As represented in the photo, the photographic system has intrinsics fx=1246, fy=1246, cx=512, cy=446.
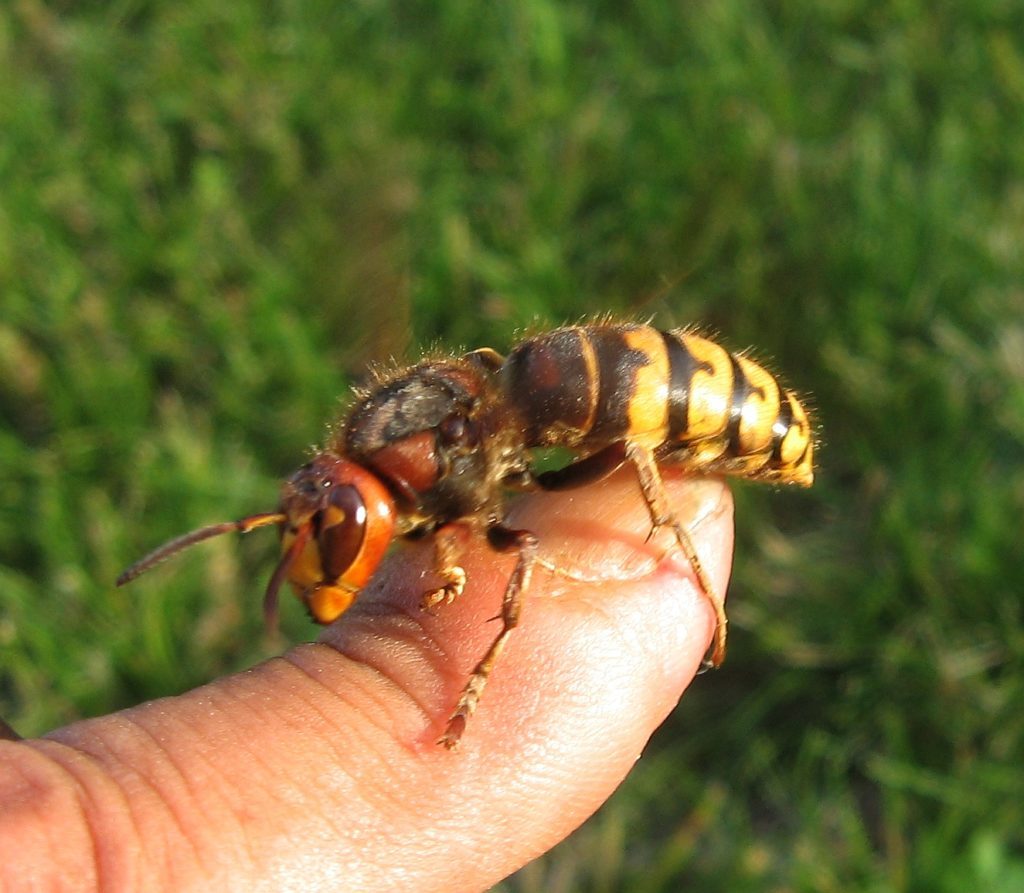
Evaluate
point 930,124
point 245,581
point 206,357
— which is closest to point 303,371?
point 206,357

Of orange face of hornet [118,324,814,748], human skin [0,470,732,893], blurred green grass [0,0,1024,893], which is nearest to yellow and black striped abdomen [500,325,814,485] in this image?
orange face of hornet [118,324,814,748]

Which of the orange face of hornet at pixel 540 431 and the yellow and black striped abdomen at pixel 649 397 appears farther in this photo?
the yellow and black striped abdomen at pixel 649 397

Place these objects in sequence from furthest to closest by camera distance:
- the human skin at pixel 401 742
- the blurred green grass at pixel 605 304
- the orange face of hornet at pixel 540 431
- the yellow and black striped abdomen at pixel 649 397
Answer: the blurred green grass at pixel 605 304
the yellow and black striped abdomen at pixel 649 397
the orange face of hornet at pixel 540 431
the human skin at pixel 401 742

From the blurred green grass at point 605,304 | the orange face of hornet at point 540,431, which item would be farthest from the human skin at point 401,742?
the blurred green grass at point 605,304

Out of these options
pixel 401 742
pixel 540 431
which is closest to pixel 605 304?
pixel 540 431

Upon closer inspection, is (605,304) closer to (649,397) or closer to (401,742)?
(649,397)

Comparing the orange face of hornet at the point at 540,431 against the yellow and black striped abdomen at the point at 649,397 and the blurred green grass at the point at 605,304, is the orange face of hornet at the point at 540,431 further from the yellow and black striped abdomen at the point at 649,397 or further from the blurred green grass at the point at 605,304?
the blurred green grass at the point at 605,304

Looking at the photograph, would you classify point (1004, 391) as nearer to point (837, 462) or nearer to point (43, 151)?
point (837, 462)
